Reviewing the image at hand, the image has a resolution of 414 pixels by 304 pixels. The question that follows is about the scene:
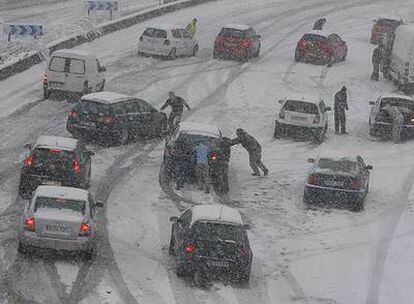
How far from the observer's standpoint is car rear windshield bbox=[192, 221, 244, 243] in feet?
70.1

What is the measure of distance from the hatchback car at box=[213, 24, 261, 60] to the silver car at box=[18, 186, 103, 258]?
26.3m

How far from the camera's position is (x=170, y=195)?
28000 mm

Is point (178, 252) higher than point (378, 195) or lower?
higher

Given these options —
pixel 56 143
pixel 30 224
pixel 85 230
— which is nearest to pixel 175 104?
pixel 56 143

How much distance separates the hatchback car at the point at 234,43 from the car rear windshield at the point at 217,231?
26.7 meters

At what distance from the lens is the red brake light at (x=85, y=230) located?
21.5 meters

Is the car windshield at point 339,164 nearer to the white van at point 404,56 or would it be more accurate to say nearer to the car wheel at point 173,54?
the white van at point 404,56

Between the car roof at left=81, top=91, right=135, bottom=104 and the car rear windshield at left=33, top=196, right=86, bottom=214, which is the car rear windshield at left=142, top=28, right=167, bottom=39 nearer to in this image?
the car roof at left=81, top=91, right=135, bottom=104

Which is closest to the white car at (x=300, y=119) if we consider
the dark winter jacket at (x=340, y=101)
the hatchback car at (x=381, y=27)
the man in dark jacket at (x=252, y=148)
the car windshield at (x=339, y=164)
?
the dark winter jacket at (x=340, y=101)

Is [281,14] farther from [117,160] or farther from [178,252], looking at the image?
[178,252]

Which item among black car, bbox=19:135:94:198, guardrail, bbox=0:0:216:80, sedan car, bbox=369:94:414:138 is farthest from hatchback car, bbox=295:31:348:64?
black car, bbox=19:135:94:198

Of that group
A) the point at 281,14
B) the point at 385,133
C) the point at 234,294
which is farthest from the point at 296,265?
the point at 281,14

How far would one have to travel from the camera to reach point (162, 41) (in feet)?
153

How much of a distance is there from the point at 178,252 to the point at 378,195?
9710mm
